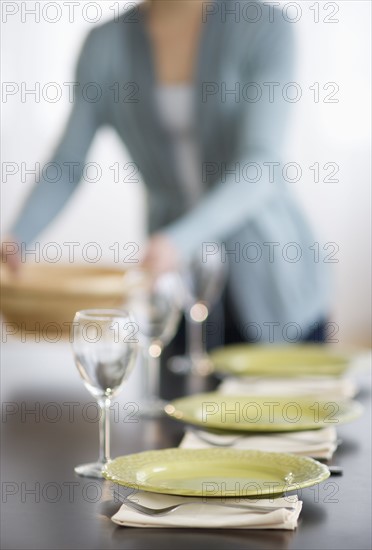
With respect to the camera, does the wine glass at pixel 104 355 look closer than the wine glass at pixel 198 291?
Yes

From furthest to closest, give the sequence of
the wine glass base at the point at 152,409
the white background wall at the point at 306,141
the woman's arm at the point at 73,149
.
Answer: the white background wall at the point at 306,141, the woman's arm at the point at 73,149, the wine glass base at the point at 152,409

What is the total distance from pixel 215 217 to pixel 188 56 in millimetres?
548

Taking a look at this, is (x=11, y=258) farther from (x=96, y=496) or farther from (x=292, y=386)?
(x=96, y=496)

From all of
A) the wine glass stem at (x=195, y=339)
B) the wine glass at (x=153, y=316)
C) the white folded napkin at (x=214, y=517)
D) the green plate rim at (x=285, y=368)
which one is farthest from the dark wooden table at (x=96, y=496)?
the wine glass stem at (x=195, y=339)

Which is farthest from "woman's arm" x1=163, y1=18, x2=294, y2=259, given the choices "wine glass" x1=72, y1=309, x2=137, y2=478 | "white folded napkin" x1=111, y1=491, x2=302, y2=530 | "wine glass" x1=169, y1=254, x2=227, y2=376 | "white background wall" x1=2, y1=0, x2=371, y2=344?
"white background wall" x1=2, y1=0, x2=371, y2=344

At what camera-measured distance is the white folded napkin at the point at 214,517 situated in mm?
819

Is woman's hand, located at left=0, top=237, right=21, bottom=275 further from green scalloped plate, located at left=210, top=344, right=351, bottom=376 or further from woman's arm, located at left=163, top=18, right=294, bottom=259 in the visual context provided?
green scalloped plate, located at left=210, top=344, right=351, bottom=376

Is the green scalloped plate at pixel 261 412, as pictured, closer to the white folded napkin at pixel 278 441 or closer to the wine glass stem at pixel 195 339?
the white folded napkin at pixel 278 441

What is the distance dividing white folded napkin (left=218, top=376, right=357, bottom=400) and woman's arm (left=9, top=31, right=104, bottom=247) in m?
1.05

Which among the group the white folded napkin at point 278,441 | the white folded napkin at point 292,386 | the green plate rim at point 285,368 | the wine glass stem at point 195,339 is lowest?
the white folded napkin at point 278,441

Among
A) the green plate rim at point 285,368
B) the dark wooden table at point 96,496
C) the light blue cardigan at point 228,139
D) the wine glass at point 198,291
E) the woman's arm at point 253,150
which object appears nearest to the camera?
the dark wooden table at point 96,496

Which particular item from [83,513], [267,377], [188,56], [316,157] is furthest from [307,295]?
[316,157]

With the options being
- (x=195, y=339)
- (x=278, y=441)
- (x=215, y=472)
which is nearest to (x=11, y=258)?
(x=195, y=339)

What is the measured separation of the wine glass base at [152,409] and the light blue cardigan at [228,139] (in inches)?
35.5
